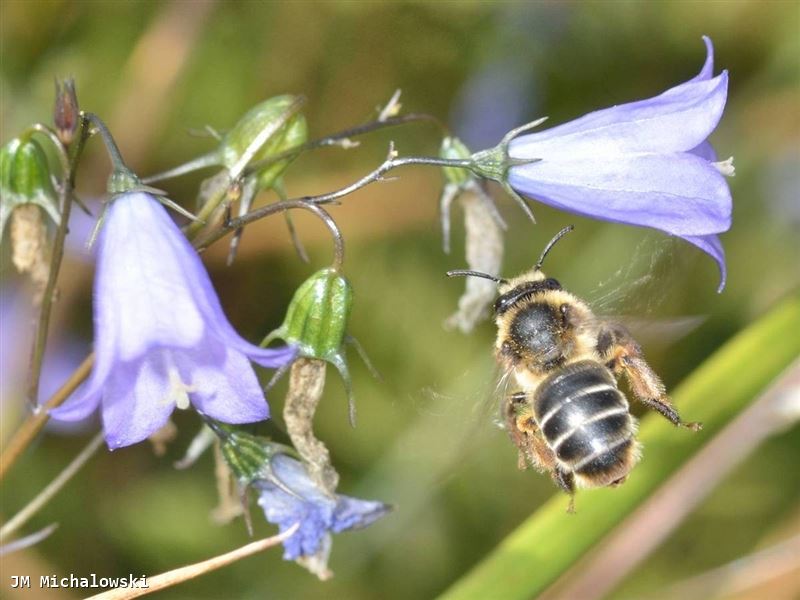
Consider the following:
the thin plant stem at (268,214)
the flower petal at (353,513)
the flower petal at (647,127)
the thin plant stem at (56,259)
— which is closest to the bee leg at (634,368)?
the flower petal at (647,127)

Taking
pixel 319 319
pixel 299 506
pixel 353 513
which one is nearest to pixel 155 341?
pixel 319 319

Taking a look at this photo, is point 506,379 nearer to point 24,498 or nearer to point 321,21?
point 24,498

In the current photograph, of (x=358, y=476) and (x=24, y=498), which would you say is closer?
(x=24, y=498)

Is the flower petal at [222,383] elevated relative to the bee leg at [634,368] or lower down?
elevated

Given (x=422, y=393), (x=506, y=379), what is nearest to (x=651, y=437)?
(x=506, y=379)

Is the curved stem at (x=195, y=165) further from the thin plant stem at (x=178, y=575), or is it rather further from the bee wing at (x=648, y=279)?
the bee wing at (x=648, y=279)

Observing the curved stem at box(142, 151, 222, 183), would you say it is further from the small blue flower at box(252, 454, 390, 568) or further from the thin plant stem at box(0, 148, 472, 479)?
the small blue flower at box(252, 454, 390, 568)

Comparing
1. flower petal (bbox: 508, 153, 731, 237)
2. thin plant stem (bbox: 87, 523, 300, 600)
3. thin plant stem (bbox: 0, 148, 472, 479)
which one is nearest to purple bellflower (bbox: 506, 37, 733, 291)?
flower petal (bbox: 508, 153, 731, 237)
